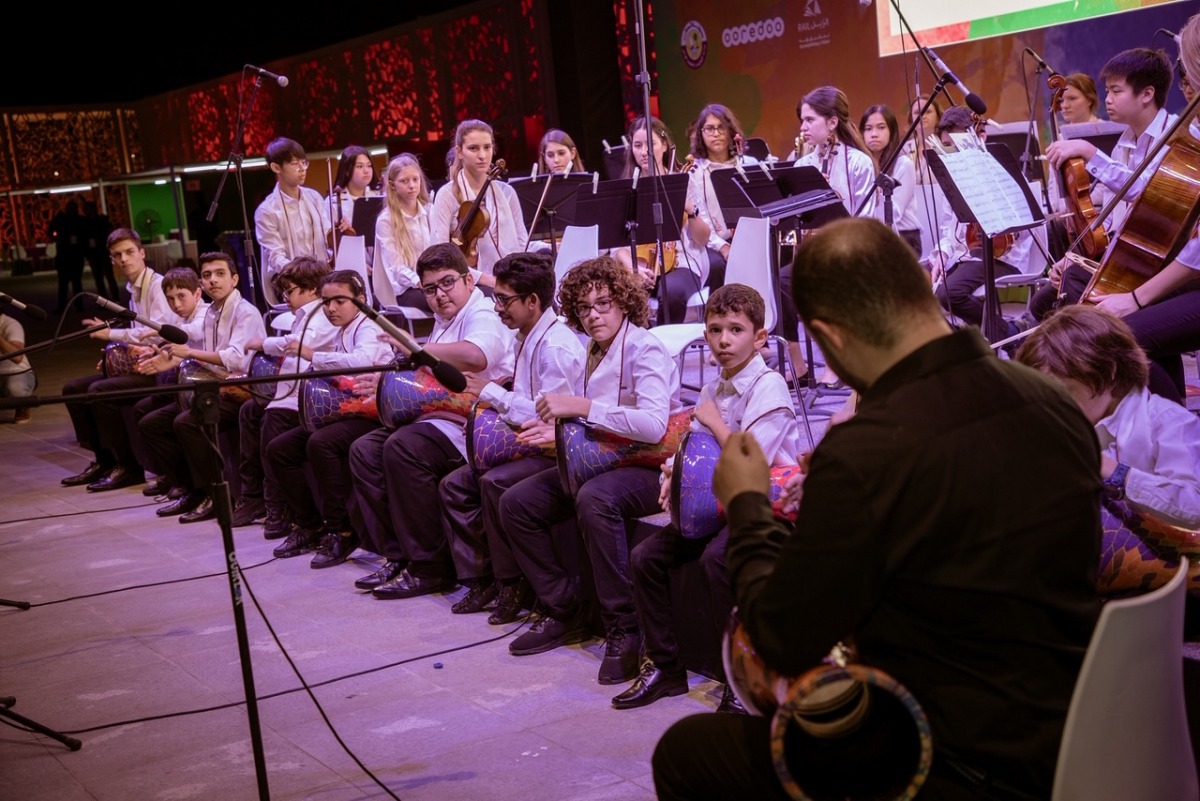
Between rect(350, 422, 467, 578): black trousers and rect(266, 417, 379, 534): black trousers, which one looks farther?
rect(266, 417, 379, 534): black trousers

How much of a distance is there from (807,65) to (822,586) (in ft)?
32.9

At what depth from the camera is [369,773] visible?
138 inches

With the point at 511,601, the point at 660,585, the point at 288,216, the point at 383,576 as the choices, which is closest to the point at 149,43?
the point at 288,216

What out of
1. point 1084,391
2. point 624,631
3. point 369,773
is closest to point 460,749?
point 369,773

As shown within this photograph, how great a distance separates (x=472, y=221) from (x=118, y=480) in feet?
9.72

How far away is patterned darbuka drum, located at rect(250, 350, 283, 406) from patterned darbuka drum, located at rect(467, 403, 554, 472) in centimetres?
166

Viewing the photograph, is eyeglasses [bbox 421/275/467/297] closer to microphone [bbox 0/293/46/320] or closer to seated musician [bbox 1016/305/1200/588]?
microphone [bbox 0/293/46/320]

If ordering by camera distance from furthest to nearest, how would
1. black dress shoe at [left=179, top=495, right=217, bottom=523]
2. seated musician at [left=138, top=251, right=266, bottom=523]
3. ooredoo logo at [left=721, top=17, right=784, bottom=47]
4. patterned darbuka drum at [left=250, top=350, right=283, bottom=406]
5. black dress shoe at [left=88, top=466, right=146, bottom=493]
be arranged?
ooredoo logo at [left=721, top=17, right=784, bottom=47]
black dress shoe at [left=88, top=466, right=146, bottom=493]
black dress shoe at [left=179, top=495, right=217, bottom=523]
seated musician at [left=138, top=251, right=266, bottom=523]
patterned darbuka drum at [left=250, top=350, right=283, bottom=406]

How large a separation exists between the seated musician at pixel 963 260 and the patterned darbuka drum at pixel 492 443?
2.68 meters

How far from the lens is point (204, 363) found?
21.3ft

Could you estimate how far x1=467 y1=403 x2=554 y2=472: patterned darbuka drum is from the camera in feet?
14.8

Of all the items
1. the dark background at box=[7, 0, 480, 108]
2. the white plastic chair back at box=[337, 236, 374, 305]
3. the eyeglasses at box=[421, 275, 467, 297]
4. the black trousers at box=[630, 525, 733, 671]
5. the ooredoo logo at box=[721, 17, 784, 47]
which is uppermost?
the dark background at box=[7, 0, 480, 108]

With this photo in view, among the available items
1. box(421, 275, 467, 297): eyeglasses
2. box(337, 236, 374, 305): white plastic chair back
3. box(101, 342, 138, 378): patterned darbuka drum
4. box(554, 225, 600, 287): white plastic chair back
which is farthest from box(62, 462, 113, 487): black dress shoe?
box(421, 275, 467, 297): eyeglasses

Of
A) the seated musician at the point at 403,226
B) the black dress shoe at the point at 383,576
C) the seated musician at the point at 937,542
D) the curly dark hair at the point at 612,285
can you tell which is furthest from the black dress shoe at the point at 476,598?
the seated musician at the point at 937,542
